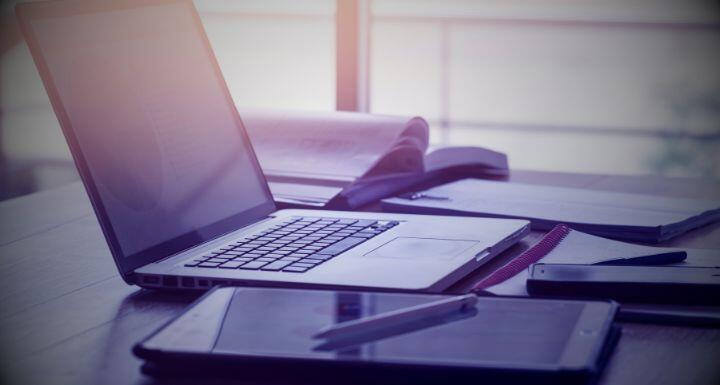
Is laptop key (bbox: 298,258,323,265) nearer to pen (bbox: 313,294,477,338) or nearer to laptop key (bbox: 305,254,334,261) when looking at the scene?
laptop key (bbox: 305,254,334,261)

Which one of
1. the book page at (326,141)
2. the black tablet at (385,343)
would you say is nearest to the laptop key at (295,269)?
the black tablet at (385,343)

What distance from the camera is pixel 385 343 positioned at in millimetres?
618

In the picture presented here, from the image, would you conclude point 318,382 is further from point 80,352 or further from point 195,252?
point 195,252

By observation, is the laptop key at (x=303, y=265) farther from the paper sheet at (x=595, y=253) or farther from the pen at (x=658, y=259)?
the pen at (x=658, y=259)

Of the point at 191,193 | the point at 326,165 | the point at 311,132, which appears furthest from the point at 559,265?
the point at 311,132

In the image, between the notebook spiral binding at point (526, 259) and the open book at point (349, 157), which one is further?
the open book at point (349, 157)

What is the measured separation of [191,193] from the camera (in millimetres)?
995

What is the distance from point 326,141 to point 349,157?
8 cm

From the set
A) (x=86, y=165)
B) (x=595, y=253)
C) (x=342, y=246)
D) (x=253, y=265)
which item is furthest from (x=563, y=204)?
(x=86, y=165)

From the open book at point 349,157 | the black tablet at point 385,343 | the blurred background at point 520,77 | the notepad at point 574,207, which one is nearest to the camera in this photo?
the black tablet at point 385,343

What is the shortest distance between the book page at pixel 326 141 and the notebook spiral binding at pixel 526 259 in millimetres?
368

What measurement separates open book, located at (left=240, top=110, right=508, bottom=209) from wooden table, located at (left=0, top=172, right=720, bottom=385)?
0.27 meters

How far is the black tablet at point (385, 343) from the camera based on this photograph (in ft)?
1.89

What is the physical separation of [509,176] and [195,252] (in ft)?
2.22
